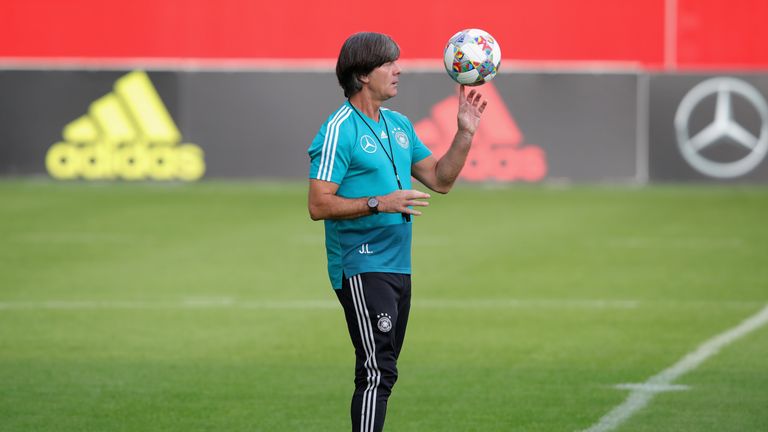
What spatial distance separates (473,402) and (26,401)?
279 centimetres

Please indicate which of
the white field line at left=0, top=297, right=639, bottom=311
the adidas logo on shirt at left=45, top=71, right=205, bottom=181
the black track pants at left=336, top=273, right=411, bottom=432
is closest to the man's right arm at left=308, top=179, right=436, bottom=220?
the black track pants at left=336, top=273, right=411, bottom=432

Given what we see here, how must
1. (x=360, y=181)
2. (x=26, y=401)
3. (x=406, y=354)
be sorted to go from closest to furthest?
(x=360, y=181)
(x=26, y=401)
(x=406, y=354)

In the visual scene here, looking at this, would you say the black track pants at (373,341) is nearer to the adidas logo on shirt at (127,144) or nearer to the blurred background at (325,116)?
the blurred background at (325,116)

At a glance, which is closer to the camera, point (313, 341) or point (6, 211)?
point (313, 341)

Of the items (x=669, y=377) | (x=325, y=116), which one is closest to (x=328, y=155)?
(x=669, y=377)

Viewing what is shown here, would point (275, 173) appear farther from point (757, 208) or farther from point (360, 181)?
point (360, 181)

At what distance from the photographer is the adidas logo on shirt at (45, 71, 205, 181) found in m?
25.1

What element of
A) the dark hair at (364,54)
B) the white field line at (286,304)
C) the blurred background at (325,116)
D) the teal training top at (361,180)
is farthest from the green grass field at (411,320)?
the blurred background at (325,116)

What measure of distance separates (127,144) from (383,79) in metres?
19.0

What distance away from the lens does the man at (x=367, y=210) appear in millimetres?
6625

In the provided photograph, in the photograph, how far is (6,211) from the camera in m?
21.4

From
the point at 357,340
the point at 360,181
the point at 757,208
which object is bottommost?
the point at 757,208

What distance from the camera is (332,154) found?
260 inches

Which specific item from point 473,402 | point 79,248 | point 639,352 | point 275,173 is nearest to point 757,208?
point 275,173
